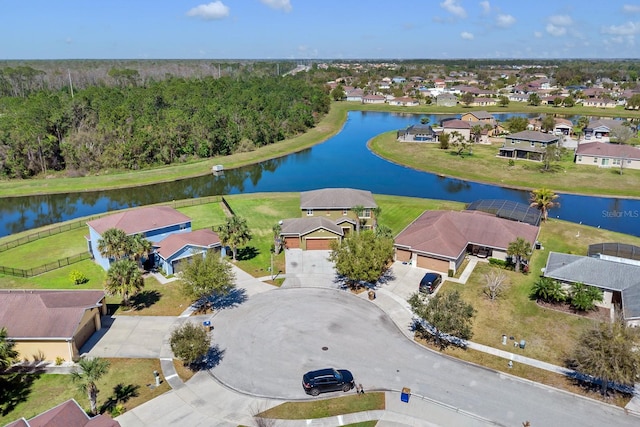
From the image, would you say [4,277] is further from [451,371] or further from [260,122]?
[260,122]

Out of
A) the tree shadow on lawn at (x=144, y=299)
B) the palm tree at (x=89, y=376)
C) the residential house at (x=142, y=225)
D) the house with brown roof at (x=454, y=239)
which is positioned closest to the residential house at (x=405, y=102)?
the house with brown roof at (x=454, y=239)

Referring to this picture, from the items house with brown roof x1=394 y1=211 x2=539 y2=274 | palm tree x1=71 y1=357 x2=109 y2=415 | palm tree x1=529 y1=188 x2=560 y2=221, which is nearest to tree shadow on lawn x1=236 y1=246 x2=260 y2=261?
house with brown roof x1=394 y1=211 x2=539 y2=274

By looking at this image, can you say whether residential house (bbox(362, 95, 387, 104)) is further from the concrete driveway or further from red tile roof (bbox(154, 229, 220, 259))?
the concrete driveway

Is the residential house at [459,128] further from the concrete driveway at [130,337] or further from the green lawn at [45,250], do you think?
the concrete driveway at [130,337]

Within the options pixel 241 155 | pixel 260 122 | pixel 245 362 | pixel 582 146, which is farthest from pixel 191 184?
pixel 582 146

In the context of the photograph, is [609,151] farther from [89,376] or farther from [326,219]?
[89,376]
